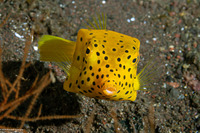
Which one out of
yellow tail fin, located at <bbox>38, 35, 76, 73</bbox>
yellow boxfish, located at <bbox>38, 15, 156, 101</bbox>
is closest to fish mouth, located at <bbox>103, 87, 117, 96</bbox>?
yellow boxfish, located at <bbox>38, 15, 156, 101</bbox>

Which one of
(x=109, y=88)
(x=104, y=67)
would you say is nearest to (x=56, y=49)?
(x=104, y=67)

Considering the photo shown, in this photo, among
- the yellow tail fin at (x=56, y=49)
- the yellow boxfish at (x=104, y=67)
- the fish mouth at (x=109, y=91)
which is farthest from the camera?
the yellow tail fin at (x=56, y=49)

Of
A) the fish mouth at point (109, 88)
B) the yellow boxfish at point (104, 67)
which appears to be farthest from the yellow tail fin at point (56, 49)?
the fish mouth at point (109, 88)

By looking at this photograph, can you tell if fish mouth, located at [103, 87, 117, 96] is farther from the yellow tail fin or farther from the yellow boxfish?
the yellow tail fin

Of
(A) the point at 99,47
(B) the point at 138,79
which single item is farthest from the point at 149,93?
(A) the point at 99,47

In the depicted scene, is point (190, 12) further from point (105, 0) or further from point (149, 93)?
point (149, 93)

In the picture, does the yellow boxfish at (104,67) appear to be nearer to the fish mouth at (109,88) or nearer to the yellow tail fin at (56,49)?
the fish mouth at (109,88)

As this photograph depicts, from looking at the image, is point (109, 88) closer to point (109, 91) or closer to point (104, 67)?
point (109, 91)

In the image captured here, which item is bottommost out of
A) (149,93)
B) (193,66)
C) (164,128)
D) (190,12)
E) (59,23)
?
(164,128)
